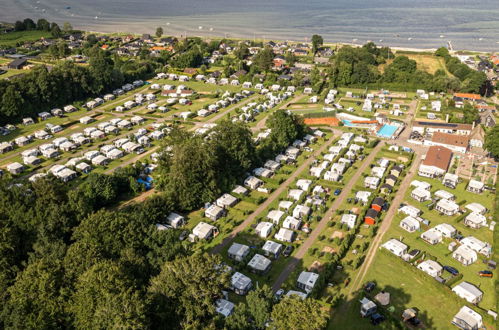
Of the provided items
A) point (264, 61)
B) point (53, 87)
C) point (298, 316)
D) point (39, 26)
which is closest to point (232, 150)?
point (298, 316)

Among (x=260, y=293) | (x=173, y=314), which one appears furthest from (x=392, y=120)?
(x=173, y=314)

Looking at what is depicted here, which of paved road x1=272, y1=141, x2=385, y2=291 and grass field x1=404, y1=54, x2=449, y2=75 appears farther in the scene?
grass field x1=404, y1=54, x2=449, y2=75

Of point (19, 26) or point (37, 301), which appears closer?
point (37, 301)

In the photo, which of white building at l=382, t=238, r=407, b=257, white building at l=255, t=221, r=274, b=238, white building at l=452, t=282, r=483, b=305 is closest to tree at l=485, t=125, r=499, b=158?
white building at l=382, t=238, r=407, b=257

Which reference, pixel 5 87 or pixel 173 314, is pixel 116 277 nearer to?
pixel 173 314

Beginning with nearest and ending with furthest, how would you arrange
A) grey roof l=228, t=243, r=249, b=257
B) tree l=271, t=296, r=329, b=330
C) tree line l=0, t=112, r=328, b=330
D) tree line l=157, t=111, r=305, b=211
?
1. tree l=271, t=296, r=329, b=330
2. tree line l=0, t=112, r=328, b=330
3. grey roof l=228, t=243, r=249, b=257
4. tree line l=157, t=111, r=305, b=211

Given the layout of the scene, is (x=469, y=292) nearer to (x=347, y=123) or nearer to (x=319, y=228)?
(x=319, y=228)

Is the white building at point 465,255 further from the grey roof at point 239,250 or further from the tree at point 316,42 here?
the tree at point 316,42

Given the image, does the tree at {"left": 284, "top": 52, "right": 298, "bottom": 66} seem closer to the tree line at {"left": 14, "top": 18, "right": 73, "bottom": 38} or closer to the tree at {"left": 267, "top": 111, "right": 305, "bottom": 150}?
the tree at {"left": 267, "top": 111, "right": 305, "bottom": 150}
